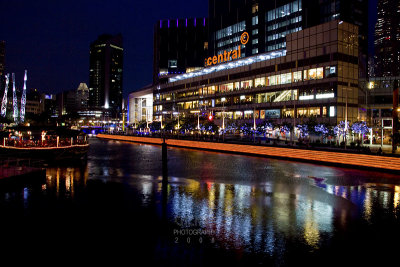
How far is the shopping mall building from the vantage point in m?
68.4

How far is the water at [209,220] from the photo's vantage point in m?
9.09

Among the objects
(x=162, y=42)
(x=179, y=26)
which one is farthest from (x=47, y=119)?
(x=179, y=26)

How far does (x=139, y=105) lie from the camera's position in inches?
6496

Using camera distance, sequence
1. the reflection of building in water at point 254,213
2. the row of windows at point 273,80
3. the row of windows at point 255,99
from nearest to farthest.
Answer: the reflection of building in water at point 254,213, the row of windows at point 273,80, the row of windows at point 255,99

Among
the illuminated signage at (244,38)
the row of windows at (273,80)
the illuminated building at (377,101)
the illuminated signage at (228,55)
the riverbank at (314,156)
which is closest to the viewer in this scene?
the riverbank at (314,156)

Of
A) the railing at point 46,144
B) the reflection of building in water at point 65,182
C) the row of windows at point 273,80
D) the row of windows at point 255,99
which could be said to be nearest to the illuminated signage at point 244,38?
the row of windows at point 273,80

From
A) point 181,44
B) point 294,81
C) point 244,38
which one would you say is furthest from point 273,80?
point 181,44

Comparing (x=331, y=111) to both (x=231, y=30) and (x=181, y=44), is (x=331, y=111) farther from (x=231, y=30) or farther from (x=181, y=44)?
(x=181, y=44)

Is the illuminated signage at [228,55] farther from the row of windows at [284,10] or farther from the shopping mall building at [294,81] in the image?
the row of windows at [284,10]

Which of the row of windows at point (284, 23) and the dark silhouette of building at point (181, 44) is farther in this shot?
the dark silhouette of building at point (181, 44)

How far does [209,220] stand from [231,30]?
11519cm

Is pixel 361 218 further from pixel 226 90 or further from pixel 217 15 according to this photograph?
pixel 217 15

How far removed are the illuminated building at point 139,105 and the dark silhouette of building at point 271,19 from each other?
44.0 meters

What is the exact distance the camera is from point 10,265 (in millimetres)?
8289
